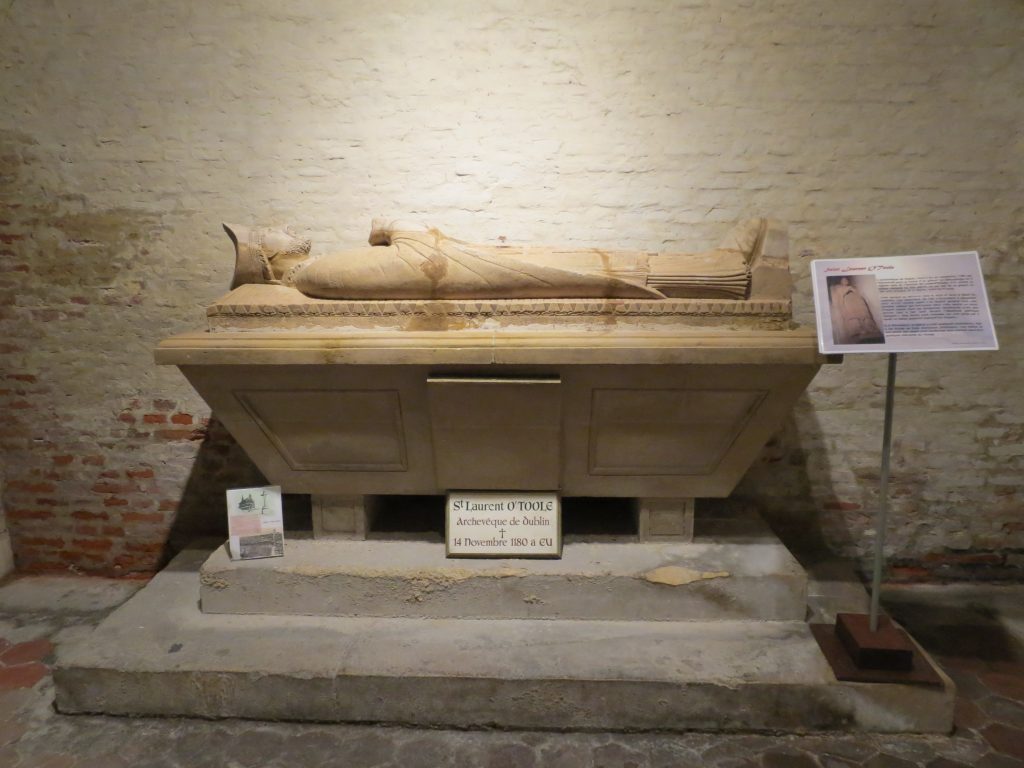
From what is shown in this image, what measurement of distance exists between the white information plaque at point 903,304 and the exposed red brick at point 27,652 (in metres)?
3.42

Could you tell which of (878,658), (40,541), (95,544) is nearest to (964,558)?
(878,658)

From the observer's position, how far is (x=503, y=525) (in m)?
2.61

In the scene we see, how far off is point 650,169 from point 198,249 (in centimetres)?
234

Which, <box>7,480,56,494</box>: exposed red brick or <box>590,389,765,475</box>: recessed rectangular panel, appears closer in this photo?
<box>590,389,765,475</box>: recessed rectangular panel

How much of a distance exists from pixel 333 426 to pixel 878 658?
2188 millimetres

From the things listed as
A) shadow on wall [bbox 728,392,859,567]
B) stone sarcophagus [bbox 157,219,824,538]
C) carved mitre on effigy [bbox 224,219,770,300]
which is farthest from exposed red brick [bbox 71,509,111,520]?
shadow on wall [bbox 728,392,859,567]

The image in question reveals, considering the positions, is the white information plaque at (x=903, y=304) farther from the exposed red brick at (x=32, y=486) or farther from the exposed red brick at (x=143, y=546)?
the exposed red brick at (x=32, y=486)

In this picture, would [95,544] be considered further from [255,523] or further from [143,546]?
[255,523]

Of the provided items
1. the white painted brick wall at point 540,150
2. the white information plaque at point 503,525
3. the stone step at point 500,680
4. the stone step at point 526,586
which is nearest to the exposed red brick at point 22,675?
the stone step at point 500,680

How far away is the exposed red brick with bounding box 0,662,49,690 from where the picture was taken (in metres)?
2.54

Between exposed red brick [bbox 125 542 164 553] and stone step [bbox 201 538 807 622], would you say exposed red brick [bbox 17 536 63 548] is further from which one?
stone step [bbox 201 538 807 622]

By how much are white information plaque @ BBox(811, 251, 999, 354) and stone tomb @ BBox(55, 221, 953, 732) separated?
0.76ft

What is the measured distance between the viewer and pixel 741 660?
230cm

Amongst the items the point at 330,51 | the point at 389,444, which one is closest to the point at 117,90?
the point at 330,51
